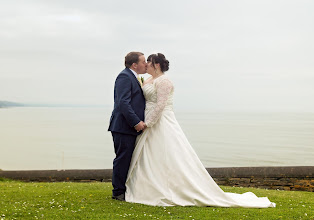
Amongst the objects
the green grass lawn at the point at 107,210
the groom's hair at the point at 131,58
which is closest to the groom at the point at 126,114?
the groom's hair at the point at 131,58

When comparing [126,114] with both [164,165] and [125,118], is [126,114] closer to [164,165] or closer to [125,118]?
[125,118]

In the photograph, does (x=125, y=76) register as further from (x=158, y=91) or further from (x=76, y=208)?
(x=76, y=208)

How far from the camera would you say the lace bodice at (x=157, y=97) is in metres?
6.71

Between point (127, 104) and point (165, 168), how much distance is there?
1.18 m

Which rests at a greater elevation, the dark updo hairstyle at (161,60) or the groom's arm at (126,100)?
the dark updo hairstyle at (161,60)

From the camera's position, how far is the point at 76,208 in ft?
21.5

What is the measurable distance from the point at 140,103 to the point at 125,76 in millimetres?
497

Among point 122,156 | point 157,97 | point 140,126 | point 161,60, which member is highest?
point 161,60

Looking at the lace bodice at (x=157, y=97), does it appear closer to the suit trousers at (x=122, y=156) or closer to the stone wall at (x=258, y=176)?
the suit trousers at (x=122, y=156)

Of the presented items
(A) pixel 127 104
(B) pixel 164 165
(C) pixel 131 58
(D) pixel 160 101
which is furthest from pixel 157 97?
(B) pixel 164 165

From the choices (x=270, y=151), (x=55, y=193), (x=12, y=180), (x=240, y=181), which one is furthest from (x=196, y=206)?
(x=270, y=151)

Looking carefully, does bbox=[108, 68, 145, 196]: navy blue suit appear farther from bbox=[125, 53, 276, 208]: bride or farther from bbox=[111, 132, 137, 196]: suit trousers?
bbox=[125, 53, 276, 208]: bride

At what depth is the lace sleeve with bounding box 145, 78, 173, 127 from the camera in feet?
22.0

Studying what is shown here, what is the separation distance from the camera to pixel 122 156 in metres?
6.87
